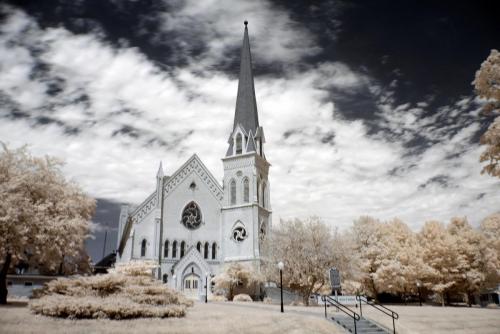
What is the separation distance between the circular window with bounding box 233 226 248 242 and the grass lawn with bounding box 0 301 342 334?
97.8 feet

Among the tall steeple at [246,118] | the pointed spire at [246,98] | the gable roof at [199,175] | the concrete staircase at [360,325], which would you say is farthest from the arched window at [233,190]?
the concrete staircase at [360,325]

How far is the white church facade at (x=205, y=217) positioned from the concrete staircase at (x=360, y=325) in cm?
2648

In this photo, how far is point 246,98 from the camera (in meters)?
58.1

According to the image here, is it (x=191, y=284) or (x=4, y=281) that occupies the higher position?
(x=4, y=281)

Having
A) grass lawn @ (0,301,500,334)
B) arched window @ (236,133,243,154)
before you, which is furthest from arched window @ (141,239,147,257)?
grass lawn @ (0,301,500,334)

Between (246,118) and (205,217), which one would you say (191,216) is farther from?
(246,118)

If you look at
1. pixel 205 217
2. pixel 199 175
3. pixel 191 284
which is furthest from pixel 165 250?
pixel 199 175

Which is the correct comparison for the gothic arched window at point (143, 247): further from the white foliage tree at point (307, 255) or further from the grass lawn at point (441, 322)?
the grass lawn at point (441, 322)

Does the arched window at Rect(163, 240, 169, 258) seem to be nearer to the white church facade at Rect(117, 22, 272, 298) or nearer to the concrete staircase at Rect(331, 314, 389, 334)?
the white church facade at Rect(117, 22, 272, 298)

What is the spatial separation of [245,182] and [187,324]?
3654 centimetres

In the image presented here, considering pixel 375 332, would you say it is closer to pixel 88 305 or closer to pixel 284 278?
pixel 88 305

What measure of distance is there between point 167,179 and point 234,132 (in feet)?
37.6

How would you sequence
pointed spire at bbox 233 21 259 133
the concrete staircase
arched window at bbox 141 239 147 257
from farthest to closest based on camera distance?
pointed spire at bbox 233 21 259 133 < arched window at bbox 141 239 147 257 < the concrete staircase

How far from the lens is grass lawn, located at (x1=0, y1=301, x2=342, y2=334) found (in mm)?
14688
